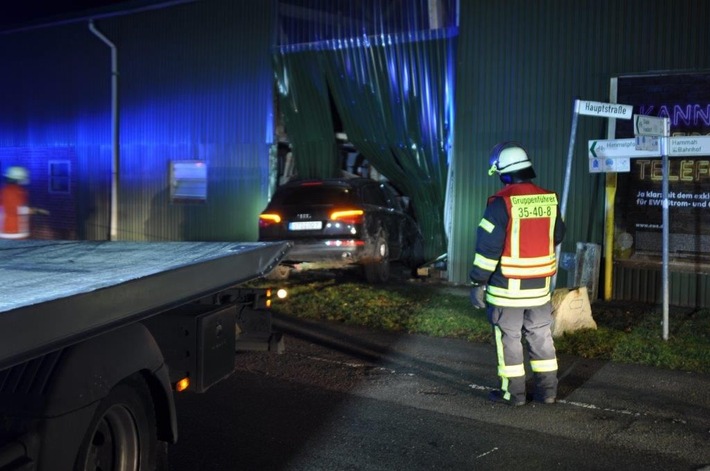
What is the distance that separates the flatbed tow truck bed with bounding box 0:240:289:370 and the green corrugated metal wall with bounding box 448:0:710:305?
784cm

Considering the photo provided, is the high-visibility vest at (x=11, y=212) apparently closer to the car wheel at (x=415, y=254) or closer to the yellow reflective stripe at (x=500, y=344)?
the yellow reflective stripe at (x=500, y=344)

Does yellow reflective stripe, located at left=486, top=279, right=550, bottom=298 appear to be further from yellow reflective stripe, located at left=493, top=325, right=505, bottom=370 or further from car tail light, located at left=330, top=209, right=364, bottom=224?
car tail light, located at left=330, top=209, right=364, bottom=224

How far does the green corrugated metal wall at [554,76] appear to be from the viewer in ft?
35.9

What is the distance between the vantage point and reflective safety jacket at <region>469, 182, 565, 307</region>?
5.75 meters

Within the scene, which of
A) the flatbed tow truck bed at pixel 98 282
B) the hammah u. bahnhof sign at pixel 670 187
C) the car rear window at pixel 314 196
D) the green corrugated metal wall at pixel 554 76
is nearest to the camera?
the flatbed tow truck bed at pixel 98 282

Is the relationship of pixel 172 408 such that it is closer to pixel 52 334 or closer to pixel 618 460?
pixel 52 334

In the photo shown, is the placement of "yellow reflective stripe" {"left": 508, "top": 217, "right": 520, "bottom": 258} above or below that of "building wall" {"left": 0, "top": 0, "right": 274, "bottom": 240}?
below

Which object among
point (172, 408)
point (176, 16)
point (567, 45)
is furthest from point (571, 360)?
point (176, 16)

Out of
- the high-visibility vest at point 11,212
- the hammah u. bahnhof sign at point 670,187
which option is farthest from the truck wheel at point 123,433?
the hammah u. bahnhof sign at point 670,187

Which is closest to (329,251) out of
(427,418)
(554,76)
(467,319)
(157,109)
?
(467,319)

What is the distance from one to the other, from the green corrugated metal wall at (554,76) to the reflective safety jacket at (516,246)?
597cm

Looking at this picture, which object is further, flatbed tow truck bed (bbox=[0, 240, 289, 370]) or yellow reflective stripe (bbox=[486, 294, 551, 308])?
yellow reflective stripe (bbox=[486, 294, 551, 308])

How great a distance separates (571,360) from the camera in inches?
302

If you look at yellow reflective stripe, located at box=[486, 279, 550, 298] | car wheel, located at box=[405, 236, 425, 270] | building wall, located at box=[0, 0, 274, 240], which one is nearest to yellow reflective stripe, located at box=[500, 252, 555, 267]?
yellow reflective stripe, located at box=[486, 279, 550, 298]
